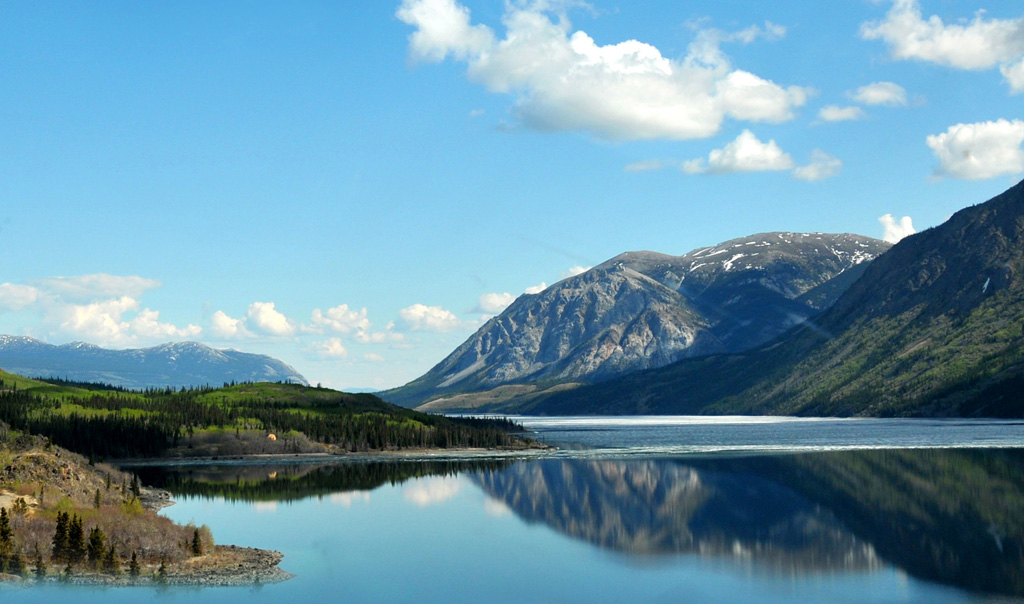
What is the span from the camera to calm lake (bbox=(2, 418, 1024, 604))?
67.2 meters

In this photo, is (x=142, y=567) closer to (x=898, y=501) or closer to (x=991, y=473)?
(x=898, y=501)

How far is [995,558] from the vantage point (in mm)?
73438

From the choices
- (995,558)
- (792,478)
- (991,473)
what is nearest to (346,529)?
(995,558)

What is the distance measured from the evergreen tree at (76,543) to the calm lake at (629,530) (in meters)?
6.73

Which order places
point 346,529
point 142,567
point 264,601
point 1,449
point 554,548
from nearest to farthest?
point 264,601
point 142,567
point 554,548
point 346,529
point 1,449

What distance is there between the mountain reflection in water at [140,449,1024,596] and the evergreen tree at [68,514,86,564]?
136 ft

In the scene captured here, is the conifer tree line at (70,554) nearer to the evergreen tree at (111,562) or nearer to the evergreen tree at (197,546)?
the evergreen tree at (111,562)

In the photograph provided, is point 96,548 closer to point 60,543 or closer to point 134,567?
point 60,543

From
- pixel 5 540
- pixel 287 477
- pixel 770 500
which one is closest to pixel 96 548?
pixel 5 540

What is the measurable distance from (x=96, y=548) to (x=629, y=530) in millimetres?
49722

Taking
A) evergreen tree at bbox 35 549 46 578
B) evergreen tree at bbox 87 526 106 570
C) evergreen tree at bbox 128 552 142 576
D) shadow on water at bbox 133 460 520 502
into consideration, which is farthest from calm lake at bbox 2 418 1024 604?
evergreen tree at bbox 87 526 106 570

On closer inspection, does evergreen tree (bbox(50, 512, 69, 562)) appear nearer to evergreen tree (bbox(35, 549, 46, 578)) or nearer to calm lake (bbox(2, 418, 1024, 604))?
evergreen tree (bbox(35, 549, 46, 578))

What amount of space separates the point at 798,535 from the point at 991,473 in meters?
55.8

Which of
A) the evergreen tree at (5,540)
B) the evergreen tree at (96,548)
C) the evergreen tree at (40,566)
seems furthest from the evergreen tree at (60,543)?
the evergreen tree at (5,540)
